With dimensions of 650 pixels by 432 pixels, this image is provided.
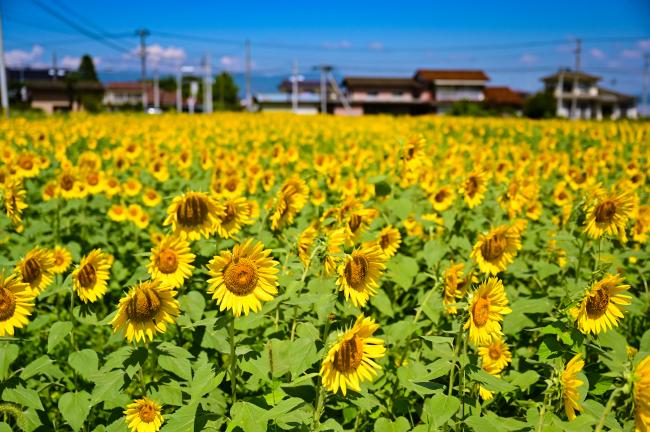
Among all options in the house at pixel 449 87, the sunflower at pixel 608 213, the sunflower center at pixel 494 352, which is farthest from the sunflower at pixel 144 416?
the house at pixel 449 87

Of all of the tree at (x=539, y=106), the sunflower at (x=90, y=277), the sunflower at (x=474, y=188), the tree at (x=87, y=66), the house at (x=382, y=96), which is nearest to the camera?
the sunflower at (x=90, y=277)

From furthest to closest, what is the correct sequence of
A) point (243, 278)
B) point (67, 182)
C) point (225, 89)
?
point (225, 89) < point (67, 182) < point (243, 278)

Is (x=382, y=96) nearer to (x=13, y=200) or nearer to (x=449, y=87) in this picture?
(x=449, y=87)

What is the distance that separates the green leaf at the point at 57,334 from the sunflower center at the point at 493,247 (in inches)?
71.3

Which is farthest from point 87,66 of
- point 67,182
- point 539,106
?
point 67,182

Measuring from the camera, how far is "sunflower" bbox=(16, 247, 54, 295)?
7.54ft

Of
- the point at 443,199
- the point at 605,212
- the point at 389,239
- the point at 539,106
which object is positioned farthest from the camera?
the point at 539,106

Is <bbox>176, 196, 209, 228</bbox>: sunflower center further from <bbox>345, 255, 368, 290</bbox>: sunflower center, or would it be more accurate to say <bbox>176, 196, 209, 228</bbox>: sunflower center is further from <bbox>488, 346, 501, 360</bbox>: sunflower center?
<bbox>488, 346, 501, 360</bbox>: sunflower center

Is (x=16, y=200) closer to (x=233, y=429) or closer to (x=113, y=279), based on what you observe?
(x=113, y=279)

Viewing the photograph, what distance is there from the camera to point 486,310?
1811 mm

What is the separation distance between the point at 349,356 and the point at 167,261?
89 centimetres

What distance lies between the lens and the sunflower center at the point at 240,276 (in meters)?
1.84

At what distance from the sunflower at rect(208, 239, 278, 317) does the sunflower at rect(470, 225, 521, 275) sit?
107 centimetres

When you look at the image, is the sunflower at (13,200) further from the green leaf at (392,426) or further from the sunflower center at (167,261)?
the green leaf at (392,426)
